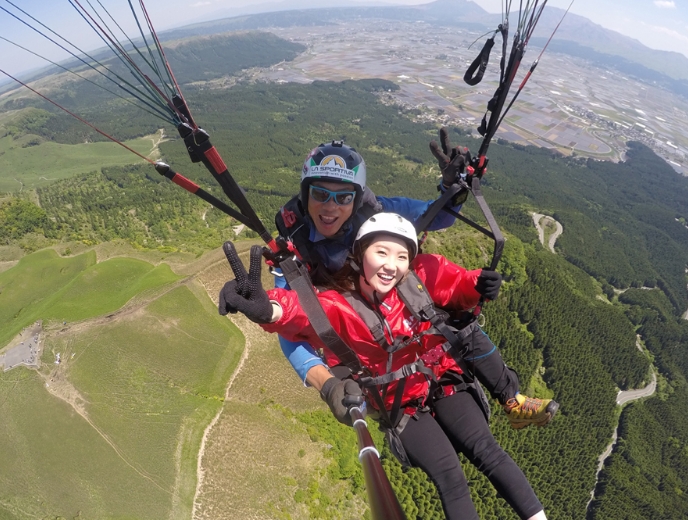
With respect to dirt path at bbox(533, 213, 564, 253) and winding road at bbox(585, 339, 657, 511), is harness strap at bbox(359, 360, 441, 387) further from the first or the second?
dirt path at bbox(533, 213, 564, 253)

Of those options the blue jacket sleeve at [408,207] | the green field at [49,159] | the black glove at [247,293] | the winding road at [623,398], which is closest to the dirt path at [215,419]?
the blue jacket sleeve at [408,207]

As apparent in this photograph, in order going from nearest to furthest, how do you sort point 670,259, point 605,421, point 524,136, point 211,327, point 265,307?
1. point 265,307
2. point 211,327
3. point 605,421
4. point 670,259
5. point 524,136

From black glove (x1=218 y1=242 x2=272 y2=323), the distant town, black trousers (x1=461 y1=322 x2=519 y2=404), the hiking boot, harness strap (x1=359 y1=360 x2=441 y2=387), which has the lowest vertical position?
the distant town

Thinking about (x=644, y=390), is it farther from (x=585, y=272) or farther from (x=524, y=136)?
(x=524, y=136)

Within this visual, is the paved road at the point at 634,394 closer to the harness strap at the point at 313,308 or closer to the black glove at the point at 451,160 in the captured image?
the black glove at the point at 451,160

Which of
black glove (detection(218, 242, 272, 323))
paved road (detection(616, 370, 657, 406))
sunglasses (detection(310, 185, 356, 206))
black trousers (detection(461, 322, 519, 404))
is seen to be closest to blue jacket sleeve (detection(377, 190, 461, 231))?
sunglasses (detection(310, 185, 356, 206))

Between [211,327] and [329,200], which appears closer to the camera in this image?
[329,200]

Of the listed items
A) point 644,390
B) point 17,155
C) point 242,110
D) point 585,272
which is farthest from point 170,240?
point 242,110
